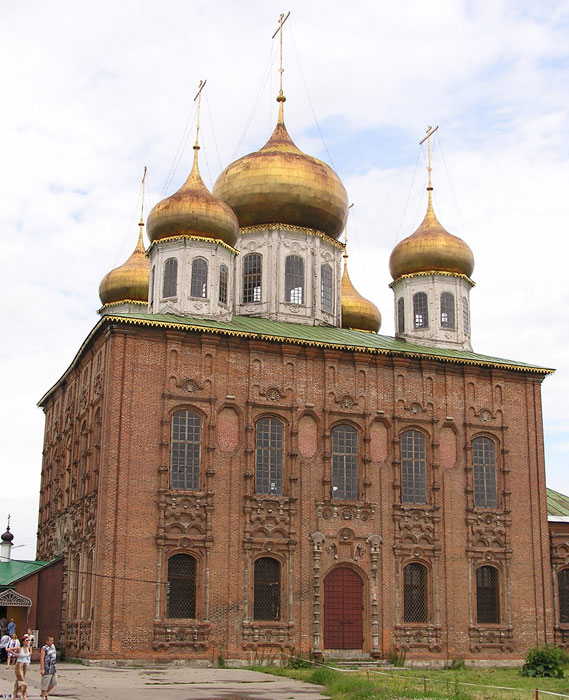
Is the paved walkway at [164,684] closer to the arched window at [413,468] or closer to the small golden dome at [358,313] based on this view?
A: the arched window at [413,468]

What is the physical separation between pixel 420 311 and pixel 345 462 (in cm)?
818

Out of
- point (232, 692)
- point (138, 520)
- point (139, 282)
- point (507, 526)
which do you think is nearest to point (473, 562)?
point (507, 526)

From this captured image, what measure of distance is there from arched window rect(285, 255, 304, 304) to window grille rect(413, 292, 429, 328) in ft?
14.3

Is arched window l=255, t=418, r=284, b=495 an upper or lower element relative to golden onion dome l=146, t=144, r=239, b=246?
lower

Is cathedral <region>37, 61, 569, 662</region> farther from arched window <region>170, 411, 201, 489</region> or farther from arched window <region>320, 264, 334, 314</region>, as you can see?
arched window <region>320, 264, 334, 314</region>

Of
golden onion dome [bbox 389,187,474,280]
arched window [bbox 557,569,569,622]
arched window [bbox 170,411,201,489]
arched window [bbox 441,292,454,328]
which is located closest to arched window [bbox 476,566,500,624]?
arched window [bbox 557,569,569,622]

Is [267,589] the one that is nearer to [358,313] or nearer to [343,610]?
[343,610]

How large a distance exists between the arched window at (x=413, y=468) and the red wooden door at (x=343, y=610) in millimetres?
3019

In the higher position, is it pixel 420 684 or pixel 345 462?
pixel 345 462

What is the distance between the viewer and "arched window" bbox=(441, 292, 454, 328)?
115 feet

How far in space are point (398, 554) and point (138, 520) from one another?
7839mm

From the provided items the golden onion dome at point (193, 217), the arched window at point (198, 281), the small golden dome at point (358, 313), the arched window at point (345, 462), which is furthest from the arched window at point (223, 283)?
the small golden dome at point (358, 313)

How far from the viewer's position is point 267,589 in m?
27.5

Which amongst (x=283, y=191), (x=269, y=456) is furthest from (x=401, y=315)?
(x=269, y=456)
